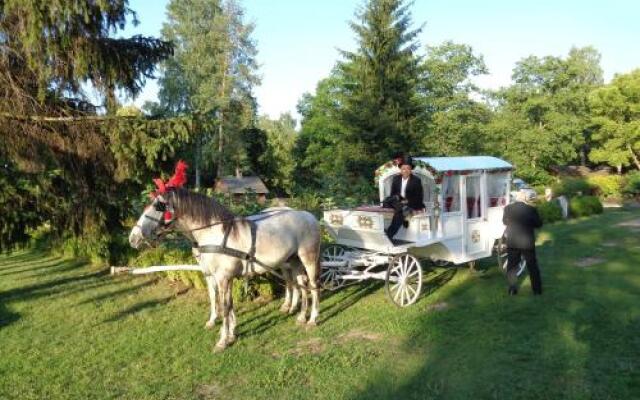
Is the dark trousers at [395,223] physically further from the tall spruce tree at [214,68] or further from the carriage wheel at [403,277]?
the tall spruce tree at [214,68]

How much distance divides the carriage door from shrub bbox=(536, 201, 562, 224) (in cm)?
1226

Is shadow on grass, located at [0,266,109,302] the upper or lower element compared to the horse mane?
lower

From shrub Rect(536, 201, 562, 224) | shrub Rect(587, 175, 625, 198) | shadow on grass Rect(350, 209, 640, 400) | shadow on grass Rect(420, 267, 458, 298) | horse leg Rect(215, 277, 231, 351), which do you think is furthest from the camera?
shrub Rect(587, 175, 625, 198)

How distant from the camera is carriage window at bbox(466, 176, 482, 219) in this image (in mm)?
10039

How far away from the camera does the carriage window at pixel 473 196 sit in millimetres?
10039

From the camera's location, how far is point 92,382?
5988 mm

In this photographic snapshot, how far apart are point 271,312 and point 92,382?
324 centimetres

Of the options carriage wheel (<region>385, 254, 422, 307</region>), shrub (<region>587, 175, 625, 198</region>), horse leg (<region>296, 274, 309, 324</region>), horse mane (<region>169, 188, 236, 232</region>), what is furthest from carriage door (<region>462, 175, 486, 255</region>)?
shrub (<region>587, 175, 625, 198</region>)

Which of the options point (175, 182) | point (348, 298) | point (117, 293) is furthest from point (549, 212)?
point (175, 182)

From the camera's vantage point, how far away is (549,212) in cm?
2108

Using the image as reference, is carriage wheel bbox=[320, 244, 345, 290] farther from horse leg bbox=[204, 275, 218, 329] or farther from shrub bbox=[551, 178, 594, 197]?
shrub bbox=[551, 178, 594, 197]

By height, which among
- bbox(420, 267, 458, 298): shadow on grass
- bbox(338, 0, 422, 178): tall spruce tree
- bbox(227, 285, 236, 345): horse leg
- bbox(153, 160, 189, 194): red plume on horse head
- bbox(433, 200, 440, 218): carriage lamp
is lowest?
bbox(420, 267, 458, 298): shadow on grass

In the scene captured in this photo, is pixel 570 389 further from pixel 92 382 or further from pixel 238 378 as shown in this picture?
pixel 92 382

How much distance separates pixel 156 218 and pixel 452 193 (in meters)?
5.61
